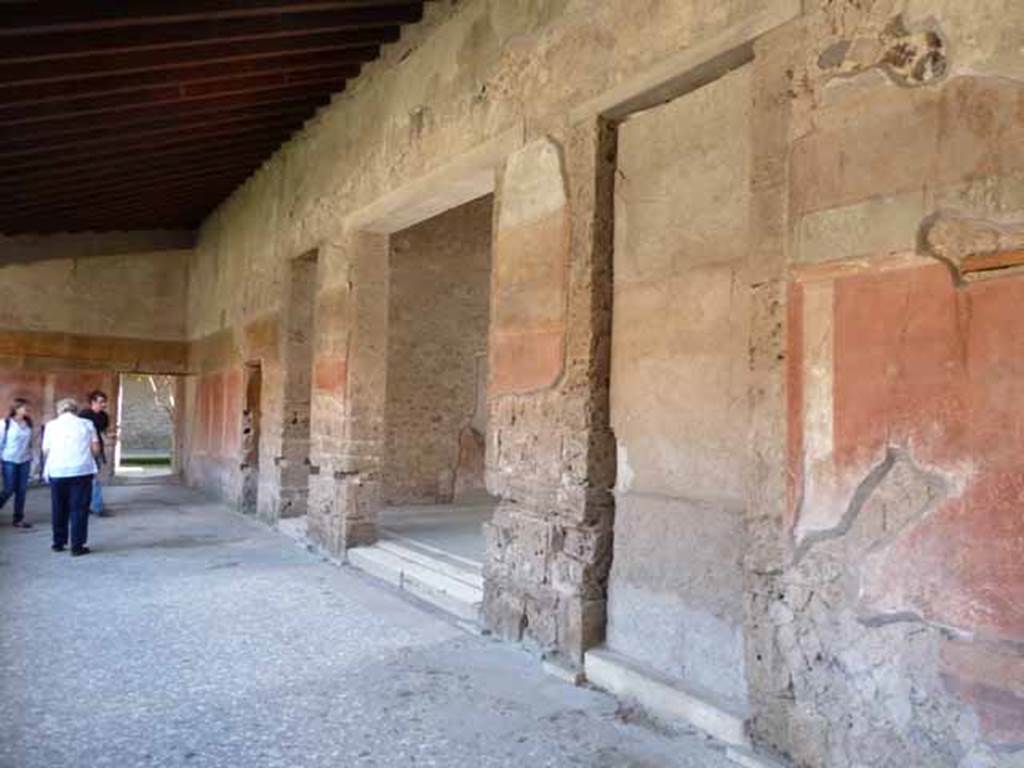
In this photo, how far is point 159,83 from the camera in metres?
6.07

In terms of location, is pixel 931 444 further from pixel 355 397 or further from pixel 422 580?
pixel 355 397

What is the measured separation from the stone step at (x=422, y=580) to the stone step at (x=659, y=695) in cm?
108

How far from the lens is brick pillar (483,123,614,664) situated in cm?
380

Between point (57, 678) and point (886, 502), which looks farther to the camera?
point (57, 678)

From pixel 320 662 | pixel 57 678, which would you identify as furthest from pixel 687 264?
pixel 57 678

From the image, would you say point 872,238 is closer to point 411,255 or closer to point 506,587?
point 506,587

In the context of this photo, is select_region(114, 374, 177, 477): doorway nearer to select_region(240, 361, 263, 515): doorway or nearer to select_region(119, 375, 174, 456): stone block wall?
select_region(119, 375, 174, 456): stone block wall

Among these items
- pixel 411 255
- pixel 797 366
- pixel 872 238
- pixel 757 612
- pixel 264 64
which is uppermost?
pixel 264 64

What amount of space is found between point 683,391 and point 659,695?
1.21 m

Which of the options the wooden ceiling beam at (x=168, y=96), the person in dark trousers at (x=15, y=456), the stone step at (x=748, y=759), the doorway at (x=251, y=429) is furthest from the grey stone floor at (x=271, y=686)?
the doorway at (x=251, y=429)

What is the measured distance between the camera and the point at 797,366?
274 cm

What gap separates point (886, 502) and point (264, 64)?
18.0 ft

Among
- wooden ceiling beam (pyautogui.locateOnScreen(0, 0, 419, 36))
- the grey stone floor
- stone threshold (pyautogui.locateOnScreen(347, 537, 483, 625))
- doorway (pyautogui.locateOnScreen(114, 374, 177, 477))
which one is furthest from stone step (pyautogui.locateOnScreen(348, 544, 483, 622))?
doorway (pyautogui.locateOnScreen(114, 374, 177, 477))

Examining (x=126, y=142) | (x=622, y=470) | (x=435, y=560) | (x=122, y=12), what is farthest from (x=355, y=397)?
(x=126, y=142)
